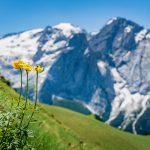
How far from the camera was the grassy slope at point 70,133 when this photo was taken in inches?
616

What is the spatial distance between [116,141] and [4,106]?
26663mm

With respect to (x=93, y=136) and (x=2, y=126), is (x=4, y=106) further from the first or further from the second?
(x=93, y=136)

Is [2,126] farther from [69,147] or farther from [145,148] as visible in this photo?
[145,148]

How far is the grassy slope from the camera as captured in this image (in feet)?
51.4

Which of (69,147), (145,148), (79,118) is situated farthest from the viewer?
(145,148)

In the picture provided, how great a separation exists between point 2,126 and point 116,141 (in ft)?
102

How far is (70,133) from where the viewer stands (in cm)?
2023

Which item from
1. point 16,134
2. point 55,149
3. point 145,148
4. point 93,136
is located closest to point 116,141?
point 93,136

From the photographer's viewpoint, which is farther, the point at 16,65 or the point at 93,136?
the point at 93,136

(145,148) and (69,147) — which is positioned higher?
(69,147)

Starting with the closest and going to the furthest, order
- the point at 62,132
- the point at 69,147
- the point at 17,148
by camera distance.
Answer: the point at 17,148, the point at 69,147, the point at 62,132

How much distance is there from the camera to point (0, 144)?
934cm

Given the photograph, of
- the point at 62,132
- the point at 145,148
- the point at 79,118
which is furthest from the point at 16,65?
the point at 145,148

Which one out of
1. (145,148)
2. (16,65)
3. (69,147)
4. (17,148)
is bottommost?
(145,148)
